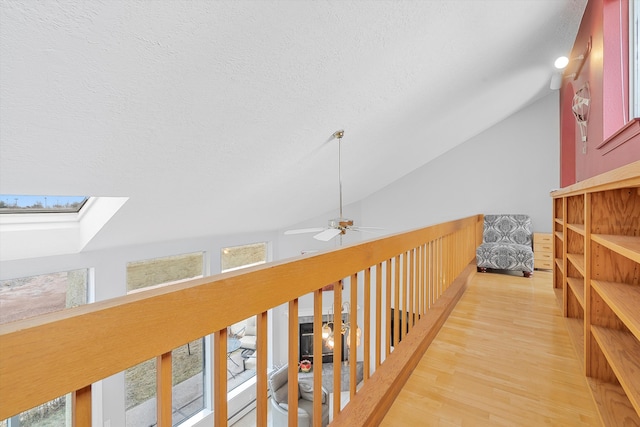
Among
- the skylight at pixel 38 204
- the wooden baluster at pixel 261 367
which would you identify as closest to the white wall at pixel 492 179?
the skylight at pixel 38 204

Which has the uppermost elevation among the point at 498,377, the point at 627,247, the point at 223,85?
the point at 223,85

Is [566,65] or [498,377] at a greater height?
[566,65]

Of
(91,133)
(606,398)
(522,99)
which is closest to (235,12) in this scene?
(91,133)

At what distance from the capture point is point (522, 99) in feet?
16.9

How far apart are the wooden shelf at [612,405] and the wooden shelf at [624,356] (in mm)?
228

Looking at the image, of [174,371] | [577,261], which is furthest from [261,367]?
[174,371]

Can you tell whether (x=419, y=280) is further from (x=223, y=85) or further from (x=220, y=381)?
(x=223, y=85)

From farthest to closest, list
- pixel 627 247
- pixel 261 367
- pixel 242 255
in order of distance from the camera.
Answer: pixel 242 255
pixel 627 247
pixel 261 367

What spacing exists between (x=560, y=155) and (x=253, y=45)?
18.7 ft

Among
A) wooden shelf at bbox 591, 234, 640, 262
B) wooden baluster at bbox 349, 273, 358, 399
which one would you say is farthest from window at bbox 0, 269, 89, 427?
wooden shelf at bbox 591, 234, 640, 262

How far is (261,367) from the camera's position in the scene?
34.2 inches

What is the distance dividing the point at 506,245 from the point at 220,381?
4.93 meters

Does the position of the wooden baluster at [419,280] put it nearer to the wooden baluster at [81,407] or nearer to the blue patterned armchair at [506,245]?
the wooden baluster at [81,407]

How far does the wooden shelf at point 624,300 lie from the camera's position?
105 cm
